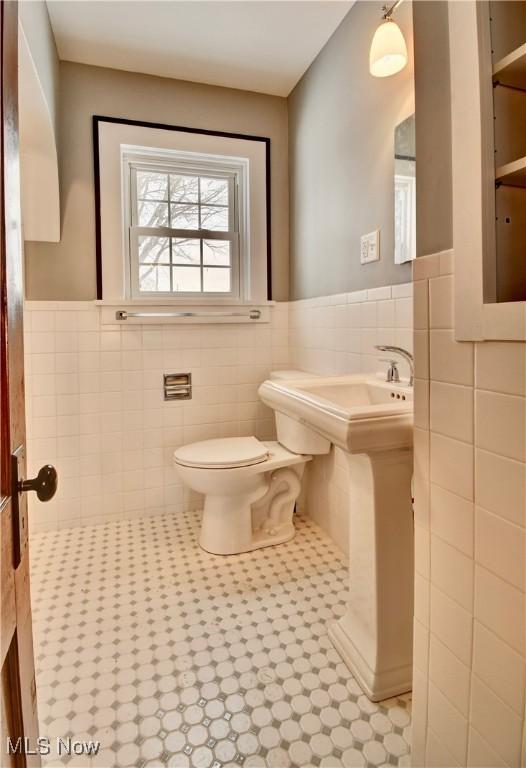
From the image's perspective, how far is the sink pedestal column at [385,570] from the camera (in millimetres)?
1217

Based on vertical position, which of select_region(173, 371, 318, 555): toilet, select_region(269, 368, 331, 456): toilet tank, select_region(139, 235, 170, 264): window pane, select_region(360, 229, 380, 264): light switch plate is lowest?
select_region(173, 371, 318, 555): toilet

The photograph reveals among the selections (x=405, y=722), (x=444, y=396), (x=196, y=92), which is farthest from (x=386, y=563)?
(x=196, y=92)

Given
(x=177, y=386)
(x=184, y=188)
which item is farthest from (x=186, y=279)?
(x=177, y=386)

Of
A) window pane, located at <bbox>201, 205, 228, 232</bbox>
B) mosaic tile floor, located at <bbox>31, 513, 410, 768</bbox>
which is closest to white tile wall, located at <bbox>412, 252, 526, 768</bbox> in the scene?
mosaic tile floor, located at <bbox>31, 513, 410, 768</bbox>

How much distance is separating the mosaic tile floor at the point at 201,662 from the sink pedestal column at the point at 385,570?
64 mm

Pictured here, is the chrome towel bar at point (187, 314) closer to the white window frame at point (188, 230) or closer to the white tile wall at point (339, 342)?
the white window frame at point (188, 230)

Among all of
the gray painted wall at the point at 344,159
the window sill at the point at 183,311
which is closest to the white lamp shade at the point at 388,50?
the gray painted wall at the point at 344,159

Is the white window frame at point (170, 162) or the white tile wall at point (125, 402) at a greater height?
the white window frame at point (170, 162)

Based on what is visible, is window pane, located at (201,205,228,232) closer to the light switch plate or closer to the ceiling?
the ceiling

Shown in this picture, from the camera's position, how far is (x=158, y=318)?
7.65 ft

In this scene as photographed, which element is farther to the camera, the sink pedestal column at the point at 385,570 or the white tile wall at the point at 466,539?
the sink pedestal column at the point at 385,570

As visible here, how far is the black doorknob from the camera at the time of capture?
61 centimetres

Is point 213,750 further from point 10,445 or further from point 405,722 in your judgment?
point 10,445

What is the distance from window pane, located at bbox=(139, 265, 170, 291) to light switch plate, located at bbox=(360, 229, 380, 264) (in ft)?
3.84
